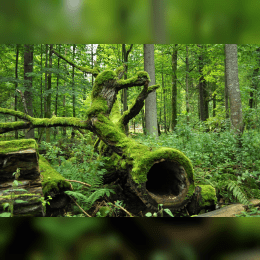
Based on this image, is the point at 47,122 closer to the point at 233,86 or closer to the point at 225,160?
the point at 225,160

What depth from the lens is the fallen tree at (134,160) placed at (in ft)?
10.4

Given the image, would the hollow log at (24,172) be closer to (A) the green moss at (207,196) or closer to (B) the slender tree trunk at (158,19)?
(B) the slender tree trunk at (158,19)

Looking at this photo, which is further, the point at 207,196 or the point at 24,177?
the point at 207,196

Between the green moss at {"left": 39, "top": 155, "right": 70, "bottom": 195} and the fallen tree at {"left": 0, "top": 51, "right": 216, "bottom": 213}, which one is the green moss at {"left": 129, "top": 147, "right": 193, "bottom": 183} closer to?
the fallen tree at {"left": 0, "top": 51, "right": 216, "bottom": 213}

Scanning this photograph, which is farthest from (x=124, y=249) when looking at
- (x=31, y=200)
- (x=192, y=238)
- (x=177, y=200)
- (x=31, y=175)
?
(x=177, y=200)

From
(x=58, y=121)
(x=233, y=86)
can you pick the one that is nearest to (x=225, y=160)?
Answer: (x=233, y=86)

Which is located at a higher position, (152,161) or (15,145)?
(15,145)

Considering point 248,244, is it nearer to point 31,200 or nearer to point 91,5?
point 91,5

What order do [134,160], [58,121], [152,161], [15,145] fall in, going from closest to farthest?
[15,145], [152,161], [134,160], [58,121]

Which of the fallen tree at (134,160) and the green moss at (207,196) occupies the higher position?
the fallen tree at (134,160)

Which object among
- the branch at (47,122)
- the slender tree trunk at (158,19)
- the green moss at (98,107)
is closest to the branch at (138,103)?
the green moss at (98,107)

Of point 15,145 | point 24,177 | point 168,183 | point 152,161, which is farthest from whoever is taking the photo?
point 168,183

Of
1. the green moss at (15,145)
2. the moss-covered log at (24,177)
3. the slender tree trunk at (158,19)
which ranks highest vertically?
the slender tree trunk at (158,19)

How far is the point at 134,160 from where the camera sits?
11.2ft
